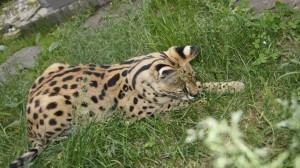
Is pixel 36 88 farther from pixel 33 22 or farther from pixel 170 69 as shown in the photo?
pixel 33 22

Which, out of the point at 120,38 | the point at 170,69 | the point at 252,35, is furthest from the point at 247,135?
the point at 120,38

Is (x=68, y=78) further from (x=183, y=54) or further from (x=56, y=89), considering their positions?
(x=183, y=54)

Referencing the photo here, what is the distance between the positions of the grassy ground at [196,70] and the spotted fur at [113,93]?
0.14 meters

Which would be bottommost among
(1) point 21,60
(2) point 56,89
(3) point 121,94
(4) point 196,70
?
(1) point 21,60

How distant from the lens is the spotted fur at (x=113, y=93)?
4078 mm

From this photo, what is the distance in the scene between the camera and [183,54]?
415 cm

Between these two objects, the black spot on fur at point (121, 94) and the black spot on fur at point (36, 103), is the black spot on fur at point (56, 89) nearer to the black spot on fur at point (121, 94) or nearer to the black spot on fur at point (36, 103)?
the black spot on fur at point (36, 103)

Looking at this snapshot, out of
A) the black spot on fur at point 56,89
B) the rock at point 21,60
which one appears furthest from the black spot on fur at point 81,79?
the rock at point 21,60

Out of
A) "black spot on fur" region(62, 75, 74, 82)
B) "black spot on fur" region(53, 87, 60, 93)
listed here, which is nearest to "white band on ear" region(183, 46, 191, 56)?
"black spot on fur" region(62, 75, 74, 82)

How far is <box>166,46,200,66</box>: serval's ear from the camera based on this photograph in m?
4.10

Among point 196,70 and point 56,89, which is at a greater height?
point 56,89

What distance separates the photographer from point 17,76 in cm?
589

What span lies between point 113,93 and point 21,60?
3.24m

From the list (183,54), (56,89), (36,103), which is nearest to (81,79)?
(56,89)
